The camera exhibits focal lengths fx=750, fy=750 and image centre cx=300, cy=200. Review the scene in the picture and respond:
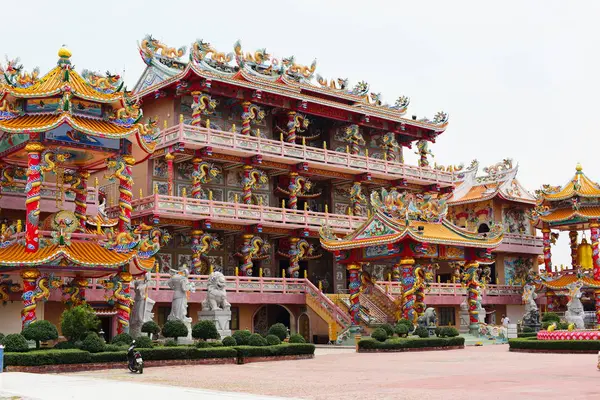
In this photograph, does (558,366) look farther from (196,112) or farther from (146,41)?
(146,41)

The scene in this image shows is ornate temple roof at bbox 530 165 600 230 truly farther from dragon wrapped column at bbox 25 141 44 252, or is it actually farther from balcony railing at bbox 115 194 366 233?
dragon wrapped column at bbox 25 141 44 252

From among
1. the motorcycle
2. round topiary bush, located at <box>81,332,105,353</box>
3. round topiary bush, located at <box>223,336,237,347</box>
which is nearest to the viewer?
the motorcycle

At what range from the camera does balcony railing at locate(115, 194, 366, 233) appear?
36.5 m

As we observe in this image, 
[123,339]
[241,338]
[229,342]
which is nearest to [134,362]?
[123,339]

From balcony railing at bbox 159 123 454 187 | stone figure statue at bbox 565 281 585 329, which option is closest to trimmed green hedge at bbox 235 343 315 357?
balcony railing at bbox 159 123 454 187

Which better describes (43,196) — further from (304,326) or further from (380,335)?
(304,326)

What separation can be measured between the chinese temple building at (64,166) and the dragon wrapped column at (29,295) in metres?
0.03

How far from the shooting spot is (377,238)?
110ft

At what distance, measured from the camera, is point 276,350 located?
83.5 ft

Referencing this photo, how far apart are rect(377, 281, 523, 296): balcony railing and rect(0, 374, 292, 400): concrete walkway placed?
24218 mm

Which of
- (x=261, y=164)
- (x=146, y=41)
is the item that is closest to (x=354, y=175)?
(x=261, y=164)

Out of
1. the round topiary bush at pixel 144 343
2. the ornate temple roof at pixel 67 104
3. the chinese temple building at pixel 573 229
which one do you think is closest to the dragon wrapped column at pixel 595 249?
the chinese temple building at pixel 573 229

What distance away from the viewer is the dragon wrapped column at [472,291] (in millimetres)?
36500

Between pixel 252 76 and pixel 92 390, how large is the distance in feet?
92.8
